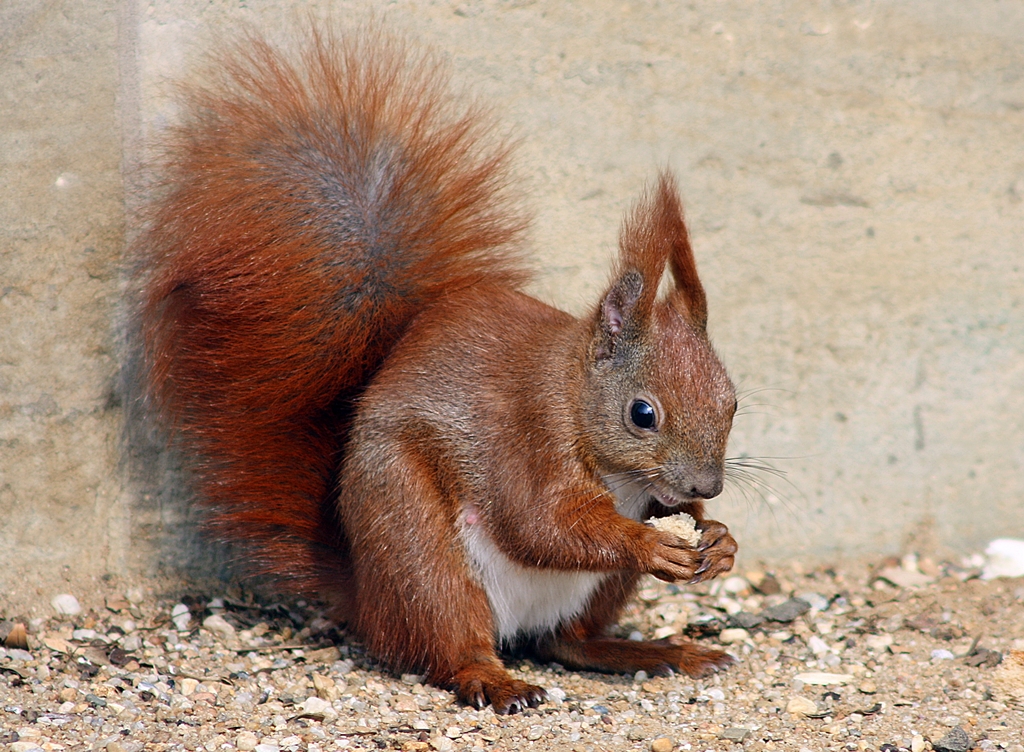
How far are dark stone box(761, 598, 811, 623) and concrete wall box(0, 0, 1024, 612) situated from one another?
0.25 metres

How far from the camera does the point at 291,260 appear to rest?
7.29 feet

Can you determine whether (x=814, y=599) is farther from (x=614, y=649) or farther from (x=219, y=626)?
(x=219, y=626)

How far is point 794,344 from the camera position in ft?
9.83

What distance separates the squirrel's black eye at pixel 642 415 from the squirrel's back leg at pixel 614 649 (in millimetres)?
429

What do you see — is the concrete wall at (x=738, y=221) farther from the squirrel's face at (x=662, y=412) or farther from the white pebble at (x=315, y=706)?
the squirrel's face at (x=662, y=412)

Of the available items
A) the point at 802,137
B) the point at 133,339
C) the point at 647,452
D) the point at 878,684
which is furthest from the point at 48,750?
the point at 802,137

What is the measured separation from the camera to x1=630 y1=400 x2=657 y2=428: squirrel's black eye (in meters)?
2.11

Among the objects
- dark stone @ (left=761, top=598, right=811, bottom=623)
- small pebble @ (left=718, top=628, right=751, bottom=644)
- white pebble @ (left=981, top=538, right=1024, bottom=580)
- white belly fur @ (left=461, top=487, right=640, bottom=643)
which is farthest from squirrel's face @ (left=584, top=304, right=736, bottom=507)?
white pebble @ (left=981, top=538, right=1024, bottom=580)

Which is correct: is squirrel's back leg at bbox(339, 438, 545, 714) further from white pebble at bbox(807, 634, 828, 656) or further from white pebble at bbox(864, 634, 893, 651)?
white pebble at bbox(864, 634, 893, 651)

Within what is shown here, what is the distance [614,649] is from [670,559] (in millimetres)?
426

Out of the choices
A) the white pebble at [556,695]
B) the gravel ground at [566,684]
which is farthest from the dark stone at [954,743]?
the white pebble at [556,695]

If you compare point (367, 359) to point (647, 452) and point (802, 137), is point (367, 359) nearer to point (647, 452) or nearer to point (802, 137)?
point (647, 452)

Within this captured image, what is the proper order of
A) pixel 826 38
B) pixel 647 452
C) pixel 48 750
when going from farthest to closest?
pixel 826 38 < pixel 647 452 < pixel 48 750

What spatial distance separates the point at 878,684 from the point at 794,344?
937 mm
